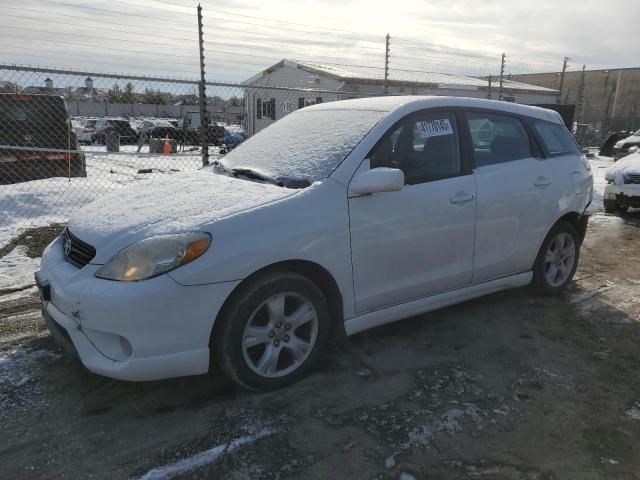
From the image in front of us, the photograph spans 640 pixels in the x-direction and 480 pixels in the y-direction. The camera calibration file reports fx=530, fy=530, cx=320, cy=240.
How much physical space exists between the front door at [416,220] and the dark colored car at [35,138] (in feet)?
24.7

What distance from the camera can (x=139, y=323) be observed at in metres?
2.60

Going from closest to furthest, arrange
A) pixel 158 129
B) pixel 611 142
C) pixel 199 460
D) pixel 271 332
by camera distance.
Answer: pixel 199 460, pixel 271 332, pixel 611 142, pixel 158 129

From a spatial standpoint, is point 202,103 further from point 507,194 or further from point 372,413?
point 372,413

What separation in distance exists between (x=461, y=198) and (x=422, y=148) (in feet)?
1.46

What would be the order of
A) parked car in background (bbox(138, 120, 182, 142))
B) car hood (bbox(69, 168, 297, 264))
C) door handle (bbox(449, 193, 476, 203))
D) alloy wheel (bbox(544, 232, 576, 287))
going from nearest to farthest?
car hood (bbox(69, 168, 297, 264)), door handle (bbox(449, 193, 476, 203)), alloy wheel (bbox(544, 232, 576, 287)), parked car in background (bbox(138, 120, 182, 142))

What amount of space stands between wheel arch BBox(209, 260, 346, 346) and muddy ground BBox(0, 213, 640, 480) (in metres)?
0.30

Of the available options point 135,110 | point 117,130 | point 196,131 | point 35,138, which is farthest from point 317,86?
point 135,110

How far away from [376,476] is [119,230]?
1.83 metres

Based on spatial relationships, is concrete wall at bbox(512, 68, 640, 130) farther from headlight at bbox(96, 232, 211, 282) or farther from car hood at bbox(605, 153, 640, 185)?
headlight at bbox(96, 232, 211, 282)

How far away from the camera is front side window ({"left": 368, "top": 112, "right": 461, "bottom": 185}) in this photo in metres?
3.46

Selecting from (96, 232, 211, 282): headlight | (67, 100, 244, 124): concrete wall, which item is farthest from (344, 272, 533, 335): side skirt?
(67, 100, 244, 124): concrete wall

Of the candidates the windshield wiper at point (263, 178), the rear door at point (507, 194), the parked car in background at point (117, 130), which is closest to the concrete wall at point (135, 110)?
the parked car in background at point (117, 130)

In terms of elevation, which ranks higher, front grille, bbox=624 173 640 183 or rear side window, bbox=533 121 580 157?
rear side window, bbox=533 121 580 157

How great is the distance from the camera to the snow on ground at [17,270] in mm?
4685
